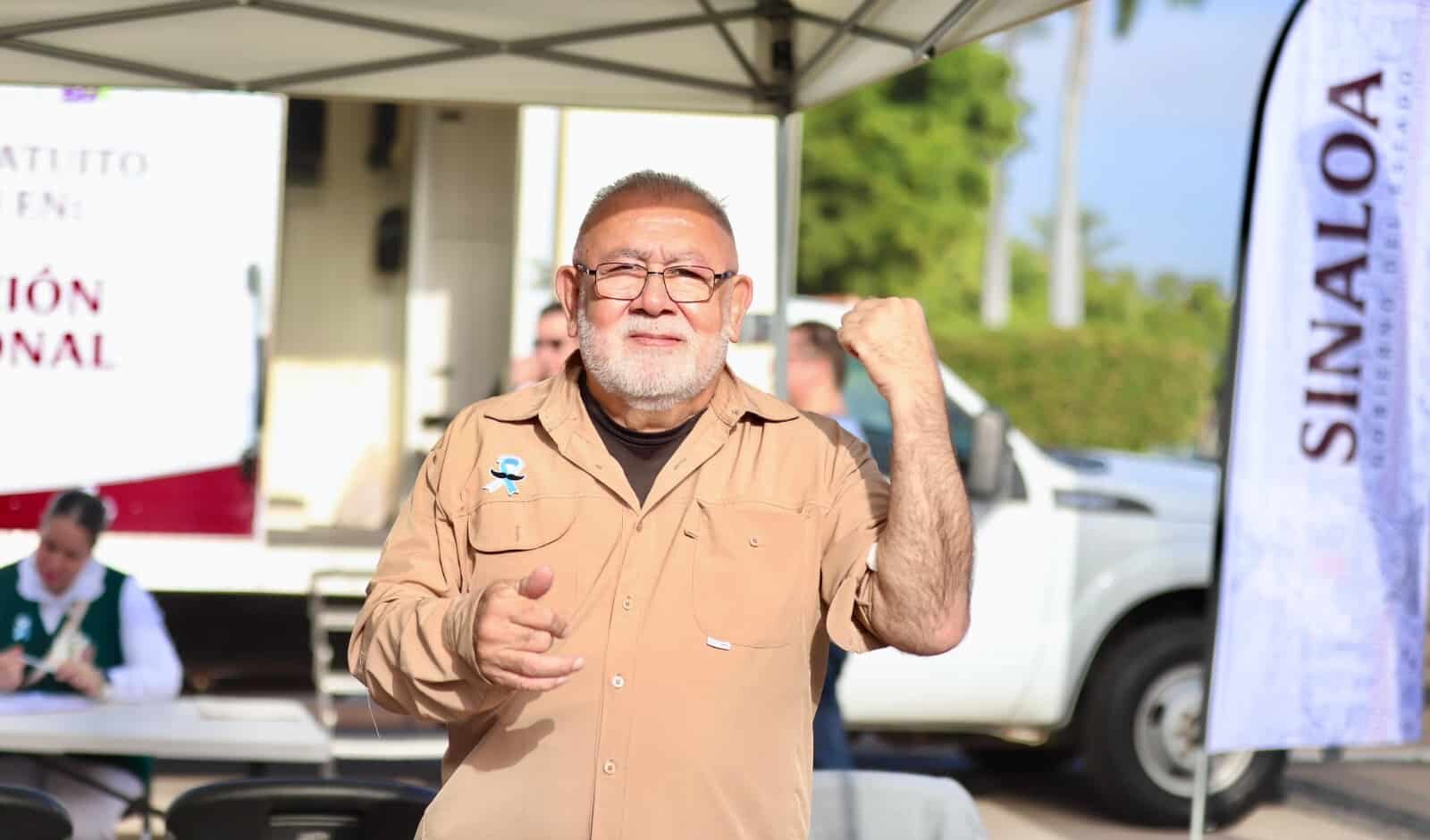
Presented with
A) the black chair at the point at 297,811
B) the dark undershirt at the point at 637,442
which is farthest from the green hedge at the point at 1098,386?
the dark undershirt at the point at 637,442

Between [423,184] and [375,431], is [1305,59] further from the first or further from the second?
[375,431]

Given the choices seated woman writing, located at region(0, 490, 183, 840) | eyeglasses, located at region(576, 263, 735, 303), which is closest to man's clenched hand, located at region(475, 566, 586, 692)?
eyeglasses, located at region(576, 263, 735, 303)

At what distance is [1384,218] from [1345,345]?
0.40 meters

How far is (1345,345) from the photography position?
5.12 metres

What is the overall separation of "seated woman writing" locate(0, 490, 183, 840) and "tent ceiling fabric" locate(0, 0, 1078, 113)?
1809 millimetres

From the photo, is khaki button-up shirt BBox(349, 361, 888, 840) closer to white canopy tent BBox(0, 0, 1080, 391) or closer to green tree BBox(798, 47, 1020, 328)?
white canopy tent BBox(0, 0, 1080, 391)

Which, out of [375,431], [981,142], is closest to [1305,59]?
[375,431]

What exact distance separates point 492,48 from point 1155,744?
4391mm

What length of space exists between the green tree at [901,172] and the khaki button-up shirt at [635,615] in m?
25.5

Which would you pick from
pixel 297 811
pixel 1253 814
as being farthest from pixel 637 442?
pixel 1253 814

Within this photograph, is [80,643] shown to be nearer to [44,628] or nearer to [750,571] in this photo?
[44,628]

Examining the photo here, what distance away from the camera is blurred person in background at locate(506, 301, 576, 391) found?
627 centimetres

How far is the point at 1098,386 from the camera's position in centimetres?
2348

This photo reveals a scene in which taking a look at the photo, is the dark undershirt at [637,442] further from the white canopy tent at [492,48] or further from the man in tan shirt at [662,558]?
the white canopy tent at [492,48]
